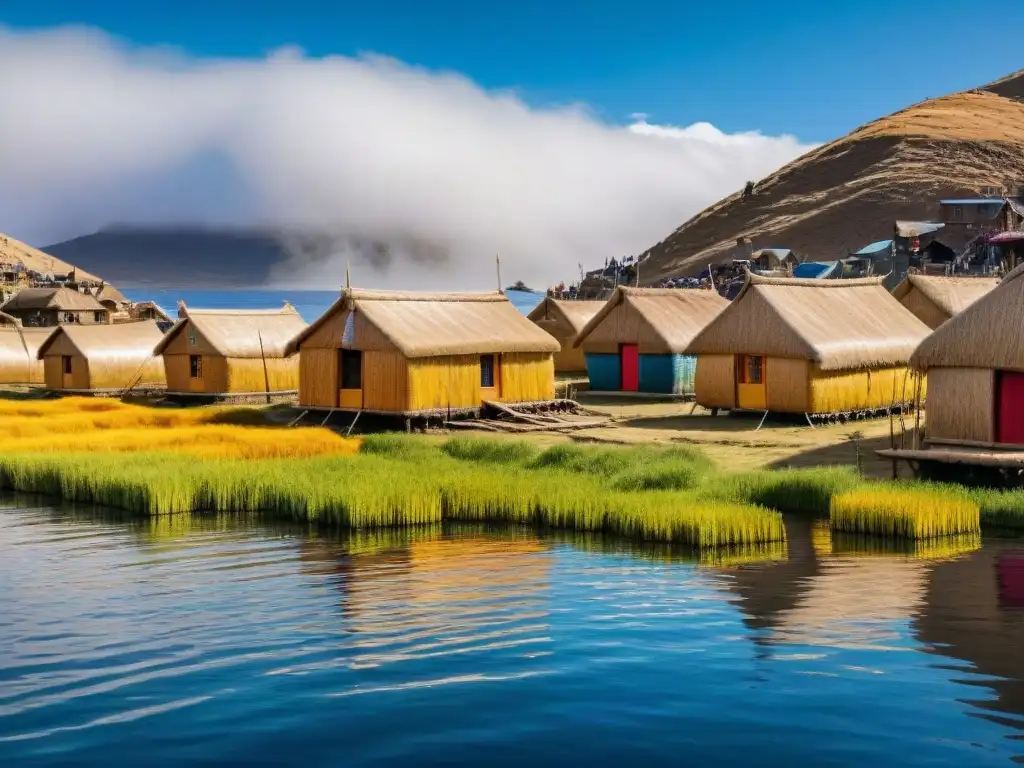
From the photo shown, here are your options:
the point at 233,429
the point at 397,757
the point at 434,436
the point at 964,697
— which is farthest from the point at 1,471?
the point at 964,697

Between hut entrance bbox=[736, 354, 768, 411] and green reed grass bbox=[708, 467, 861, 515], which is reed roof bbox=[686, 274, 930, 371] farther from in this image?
green reed grass bbox=[708, 467, 861, 515]

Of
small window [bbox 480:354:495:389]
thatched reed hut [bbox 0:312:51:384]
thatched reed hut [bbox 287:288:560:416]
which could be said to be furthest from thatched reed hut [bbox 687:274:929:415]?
thatched reed hut [bbox 0:312:51:384]

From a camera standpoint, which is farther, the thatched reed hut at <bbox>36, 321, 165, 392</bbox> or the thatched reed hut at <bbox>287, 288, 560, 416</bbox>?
the thatched reed hut at <bbox>36, 321, 165, 392</bbox>

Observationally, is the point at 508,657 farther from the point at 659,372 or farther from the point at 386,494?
the point at 659,372

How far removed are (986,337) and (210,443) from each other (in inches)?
675

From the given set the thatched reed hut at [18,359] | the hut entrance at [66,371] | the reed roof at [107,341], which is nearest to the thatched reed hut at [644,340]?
the reed roof at [107,341]

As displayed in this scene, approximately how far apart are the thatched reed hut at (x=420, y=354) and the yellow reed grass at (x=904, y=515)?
52.5ft

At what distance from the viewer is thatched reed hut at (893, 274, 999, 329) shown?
44.2 m

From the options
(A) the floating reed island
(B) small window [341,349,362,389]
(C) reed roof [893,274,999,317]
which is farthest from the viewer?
(C) reed roof [893,274,999,317]

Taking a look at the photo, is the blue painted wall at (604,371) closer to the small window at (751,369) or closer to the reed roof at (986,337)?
the small window at (751,369)

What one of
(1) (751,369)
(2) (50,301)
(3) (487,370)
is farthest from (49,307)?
(1) (751,369)

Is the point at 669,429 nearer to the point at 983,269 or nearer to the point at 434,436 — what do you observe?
the point at 434,436

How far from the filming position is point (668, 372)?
4222cm

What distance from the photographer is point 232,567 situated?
16.6 metres
